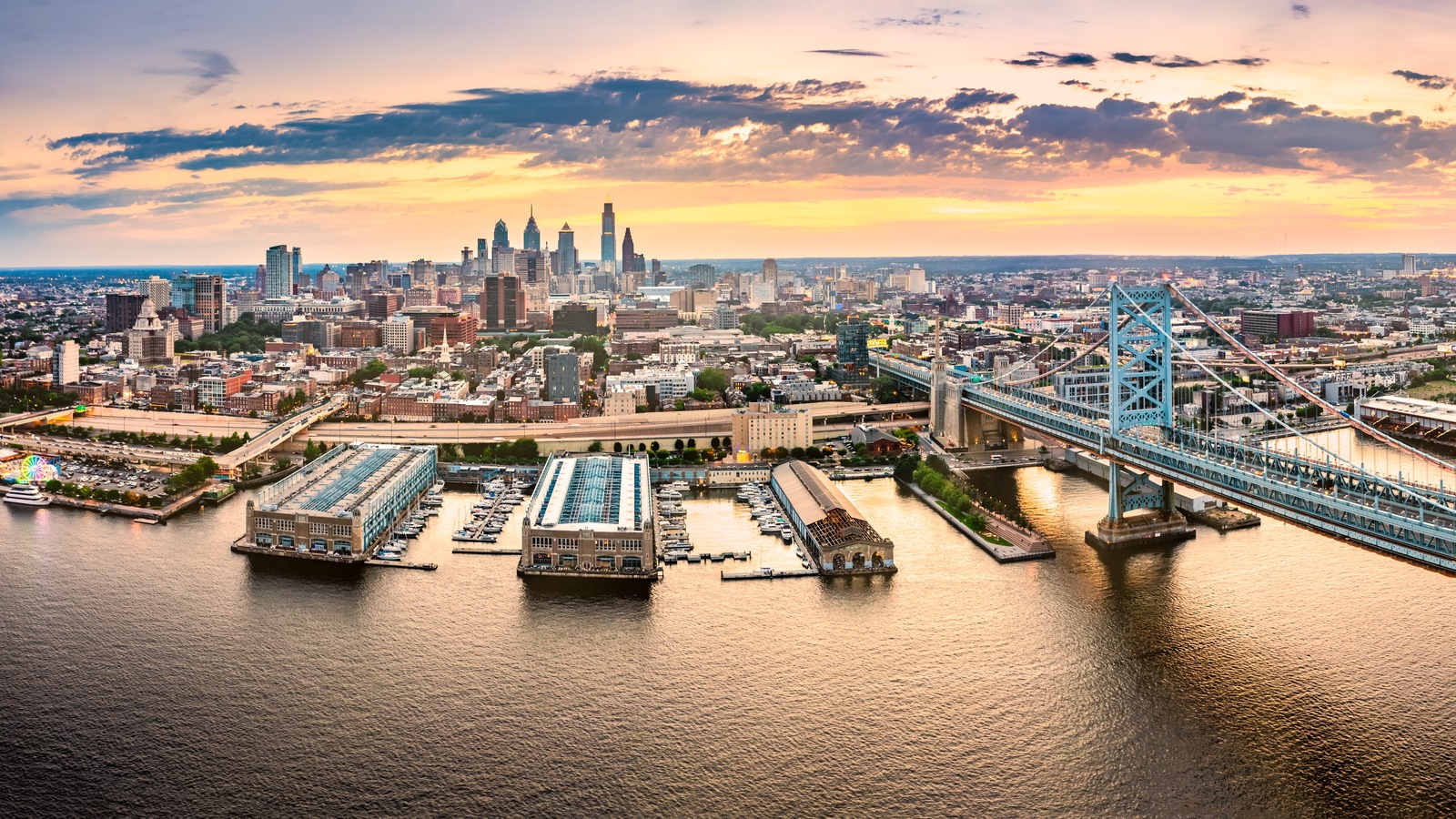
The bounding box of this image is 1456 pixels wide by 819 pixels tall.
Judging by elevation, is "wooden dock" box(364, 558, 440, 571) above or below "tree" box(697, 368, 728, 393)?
below

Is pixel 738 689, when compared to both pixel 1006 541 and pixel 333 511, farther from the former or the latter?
pixel 333 511

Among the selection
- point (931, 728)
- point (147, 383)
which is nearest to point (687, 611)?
point (931, 728)

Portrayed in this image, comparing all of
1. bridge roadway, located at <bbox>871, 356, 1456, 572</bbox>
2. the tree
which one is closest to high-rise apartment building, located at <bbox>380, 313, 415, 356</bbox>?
the tree

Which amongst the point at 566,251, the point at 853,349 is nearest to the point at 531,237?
the point at 566,251

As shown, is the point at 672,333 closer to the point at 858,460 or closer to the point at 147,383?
the point at 147,383

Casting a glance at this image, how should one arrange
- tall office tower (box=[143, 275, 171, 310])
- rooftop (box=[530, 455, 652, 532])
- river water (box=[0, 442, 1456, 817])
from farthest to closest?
1. tall office tower (box=[143, 275, 171, 310])
2. rooftop (box=[530, 455, 652, 532])
3. river water (box=[0, 442, 1456, 817])

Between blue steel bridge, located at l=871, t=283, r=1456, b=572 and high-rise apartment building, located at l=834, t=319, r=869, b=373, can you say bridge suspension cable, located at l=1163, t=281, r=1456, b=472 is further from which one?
high-rise apartment building, located at l=834, t=319, r=869, b=373

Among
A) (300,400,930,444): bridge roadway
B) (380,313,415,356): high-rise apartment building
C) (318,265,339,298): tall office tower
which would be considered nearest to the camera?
(300,400,930,444): bridge roadway
